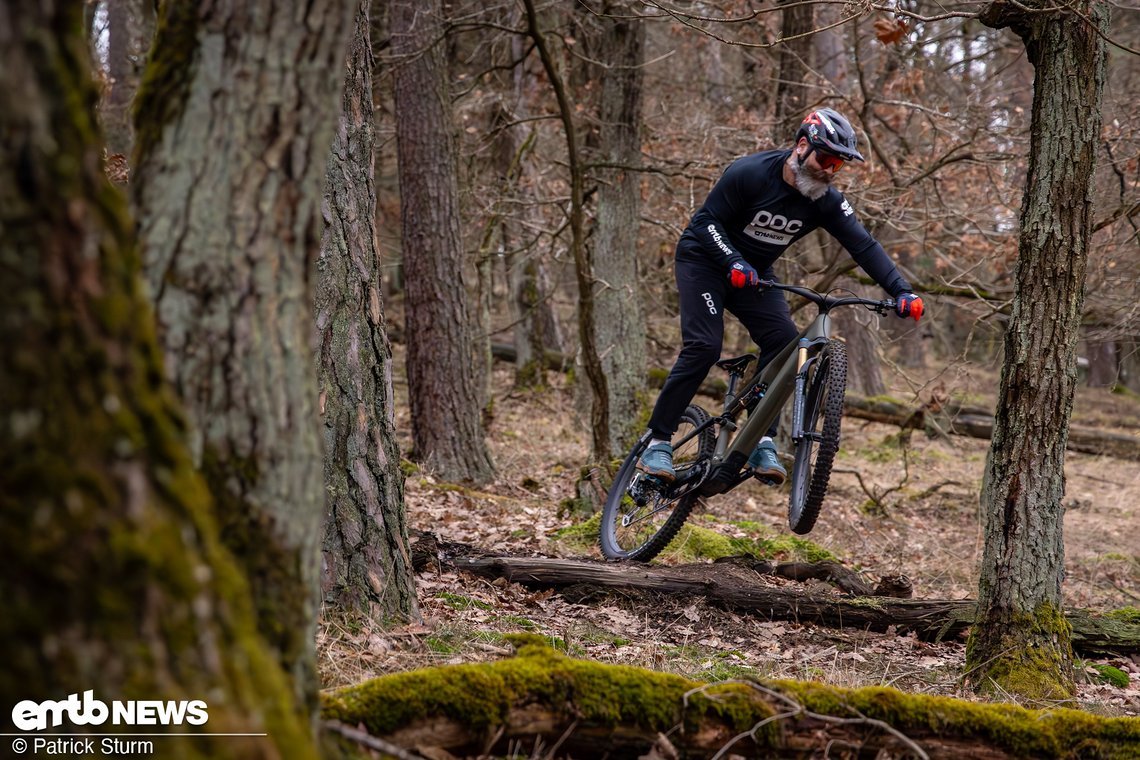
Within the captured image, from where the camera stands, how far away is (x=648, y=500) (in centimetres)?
762

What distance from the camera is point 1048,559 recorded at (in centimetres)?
523

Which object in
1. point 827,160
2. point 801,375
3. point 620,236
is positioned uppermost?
point 620,236

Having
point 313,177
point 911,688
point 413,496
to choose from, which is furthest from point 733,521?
point 313,177

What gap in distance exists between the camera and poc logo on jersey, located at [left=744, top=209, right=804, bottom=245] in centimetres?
657

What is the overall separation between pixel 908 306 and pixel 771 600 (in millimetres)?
2046

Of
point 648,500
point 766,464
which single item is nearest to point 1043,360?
point 766,464

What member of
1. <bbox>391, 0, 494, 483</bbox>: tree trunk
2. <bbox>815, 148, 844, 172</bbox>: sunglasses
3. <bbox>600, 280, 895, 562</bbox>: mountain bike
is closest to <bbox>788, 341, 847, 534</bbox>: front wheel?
<bbox>600, 280, 895, 562</bbox>: mountain bike

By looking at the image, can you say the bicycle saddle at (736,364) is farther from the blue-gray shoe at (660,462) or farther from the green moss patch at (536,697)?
the green moss patch at (536,697)

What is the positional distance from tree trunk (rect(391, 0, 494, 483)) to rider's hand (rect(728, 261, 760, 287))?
4.56m

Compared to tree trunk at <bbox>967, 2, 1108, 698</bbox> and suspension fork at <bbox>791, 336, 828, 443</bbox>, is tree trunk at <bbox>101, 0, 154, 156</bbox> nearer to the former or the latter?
suspension fork at <bbox>791, 336, 828, 443</bbox>

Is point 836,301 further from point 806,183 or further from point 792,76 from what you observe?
point 792,76

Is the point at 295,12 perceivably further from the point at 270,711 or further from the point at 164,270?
the point at 270,711

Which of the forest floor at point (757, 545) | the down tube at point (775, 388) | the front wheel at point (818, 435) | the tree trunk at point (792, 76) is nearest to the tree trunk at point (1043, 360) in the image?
the forest floor at point (757, 545)

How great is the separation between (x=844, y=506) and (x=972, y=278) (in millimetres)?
2939
